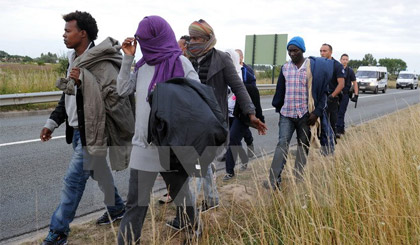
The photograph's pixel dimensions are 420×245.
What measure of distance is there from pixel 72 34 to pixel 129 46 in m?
0.77

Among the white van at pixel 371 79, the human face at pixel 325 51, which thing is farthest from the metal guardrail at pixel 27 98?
the white van at pixel 371 79

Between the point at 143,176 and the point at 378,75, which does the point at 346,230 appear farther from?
the point at 378,75

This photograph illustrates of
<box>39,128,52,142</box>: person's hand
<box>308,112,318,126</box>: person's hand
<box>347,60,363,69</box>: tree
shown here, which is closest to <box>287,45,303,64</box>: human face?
<box>308,112,318,126</box>: person's hand

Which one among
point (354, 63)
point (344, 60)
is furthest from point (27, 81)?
point (354, 63)

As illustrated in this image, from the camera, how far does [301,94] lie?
4.57m

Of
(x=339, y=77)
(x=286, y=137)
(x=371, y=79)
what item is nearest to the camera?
(x=286, y=137)

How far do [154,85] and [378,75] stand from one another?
108ft

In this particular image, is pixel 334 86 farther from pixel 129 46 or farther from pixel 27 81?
pixel 27 81

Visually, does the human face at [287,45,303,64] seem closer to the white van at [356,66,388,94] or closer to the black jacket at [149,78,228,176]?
the black jacket at [149,78,228,176]

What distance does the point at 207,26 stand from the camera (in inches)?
134

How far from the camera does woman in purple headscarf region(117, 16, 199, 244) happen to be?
2.67m

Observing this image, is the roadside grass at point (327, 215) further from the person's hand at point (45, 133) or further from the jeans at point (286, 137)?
the person's hand at point (45, 133)

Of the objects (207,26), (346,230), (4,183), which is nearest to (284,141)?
(207,26)

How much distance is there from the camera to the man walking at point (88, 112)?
3.09 m
